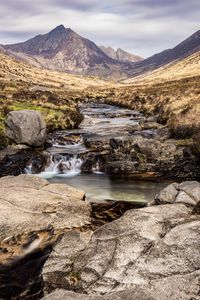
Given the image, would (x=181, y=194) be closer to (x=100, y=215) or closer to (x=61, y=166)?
(x=100, y=215)

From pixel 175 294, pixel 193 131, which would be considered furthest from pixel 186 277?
pixel 193 131

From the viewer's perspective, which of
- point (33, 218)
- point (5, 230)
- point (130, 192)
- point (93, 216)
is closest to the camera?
Answer: point (5, 230)

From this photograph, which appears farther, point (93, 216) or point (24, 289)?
point (93, 216)

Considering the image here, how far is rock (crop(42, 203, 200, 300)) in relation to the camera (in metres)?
11.1

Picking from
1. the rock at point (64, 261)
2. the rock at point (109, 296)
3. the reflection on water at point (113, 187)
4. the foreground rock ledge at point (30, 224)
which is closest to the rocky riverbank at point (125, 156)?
the reflection on water at point (113, 187)

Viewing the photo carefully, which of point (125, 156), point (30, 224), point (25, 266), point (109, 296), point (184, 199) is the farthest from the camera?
point (125, 156)

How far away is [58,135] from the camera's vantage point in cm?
4066

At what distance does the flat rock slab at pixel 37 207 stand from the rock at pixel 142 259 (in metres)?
2.69

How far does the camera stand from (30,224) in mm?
16531

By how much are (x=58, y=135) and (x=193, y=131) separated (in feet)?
45.6

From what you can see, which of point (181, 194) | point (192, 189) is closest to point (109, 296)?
point (181, 194)

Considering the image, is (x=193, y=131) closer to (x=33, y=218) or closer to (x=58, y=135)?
(x=58, y=135)

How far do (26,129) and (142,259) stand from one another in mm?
25242

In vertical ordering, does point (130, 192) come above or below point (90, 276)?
below
